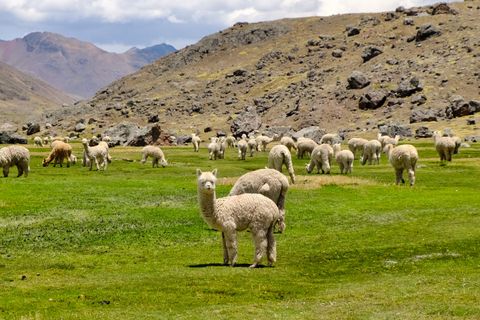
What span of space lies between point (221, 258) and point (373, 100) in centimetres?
12941

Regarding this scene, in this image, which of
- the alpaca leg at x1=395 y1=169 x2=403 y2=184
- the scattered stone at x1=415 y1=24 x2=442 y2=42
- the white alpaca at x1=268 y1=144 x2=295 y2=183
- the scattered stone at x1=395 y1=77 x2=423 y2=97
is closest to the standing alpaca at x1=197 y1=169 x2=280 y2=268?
the white alpaca at x1=268 y1=144 x2=295 y2=183

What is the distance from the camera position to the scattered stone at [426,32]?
185125 mm

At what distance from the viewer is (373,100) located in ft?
493

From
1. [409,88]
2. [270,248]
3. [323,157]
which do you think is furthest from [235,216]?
[409,88]

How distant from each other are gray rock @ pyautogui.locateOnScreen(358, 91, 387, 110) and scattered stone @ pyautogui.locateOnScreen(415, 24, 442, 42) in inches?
1668

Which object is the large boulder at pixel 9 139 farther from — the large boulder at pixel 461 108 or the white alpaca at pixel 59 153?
the large boulder at pixel 461 108

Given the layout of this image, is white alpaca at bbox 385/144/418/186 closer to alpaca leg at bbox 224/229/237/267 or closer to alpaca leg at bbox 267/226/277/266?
alpaca leg at bbox 267/226/277/266

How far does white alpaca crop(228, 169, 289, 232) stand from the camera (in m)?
29.4

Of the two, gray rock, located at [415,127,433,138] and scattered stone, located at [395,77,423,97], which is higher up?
scattered stone, located at [395,77,423,97]

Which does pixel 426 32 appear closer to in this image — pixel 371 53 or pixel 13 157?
pixel 371 53

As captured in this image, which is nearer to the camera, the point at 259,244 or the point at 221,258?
the point at 259,244

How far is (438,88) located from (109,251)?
436 feet

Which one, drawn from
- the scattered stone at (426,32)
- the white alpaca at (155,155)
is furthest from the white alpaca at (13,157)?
the scattered stone at (426,32)

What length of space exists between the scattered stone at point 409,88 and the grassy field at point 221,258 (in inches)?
4081
